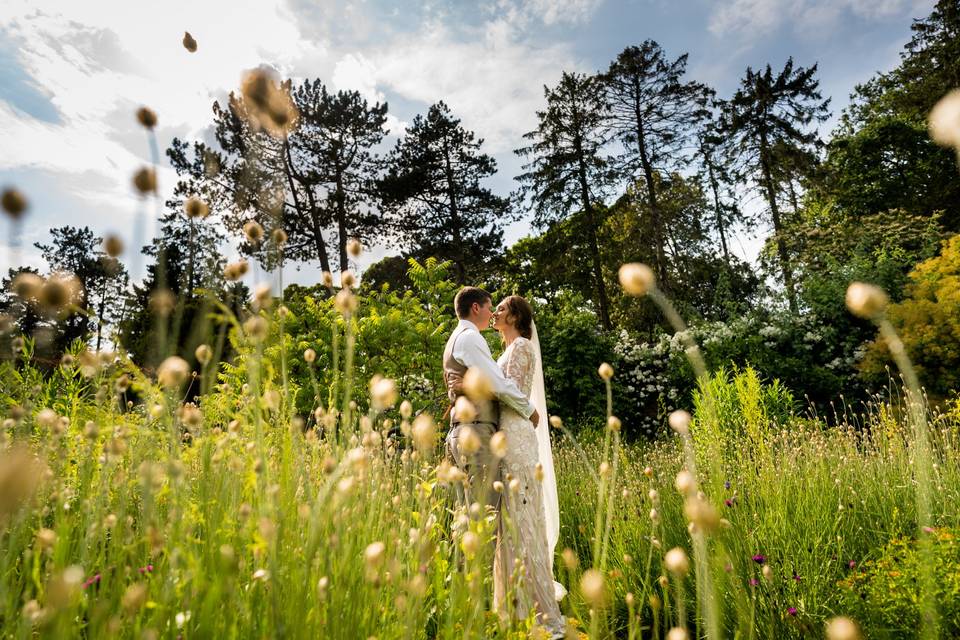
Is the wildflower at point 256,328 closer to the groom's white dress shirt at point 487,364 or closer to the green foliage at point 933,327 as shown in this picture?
the groom's white dress shirt at point 487,364

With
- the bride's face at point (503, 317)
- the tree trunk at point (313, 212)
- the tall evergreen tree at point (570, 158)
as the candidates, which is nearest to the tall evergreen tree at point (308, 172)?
the tree trunk at point (313, 212)

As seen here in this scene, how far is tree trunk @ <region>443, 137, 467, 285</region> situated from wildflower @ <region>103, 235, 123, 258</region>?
16752 millimetres

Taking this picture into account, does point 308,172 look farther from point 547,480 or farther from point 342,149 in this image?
point 547,480

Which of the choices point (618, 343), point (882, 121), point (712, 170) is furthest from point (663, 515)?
point (882, 121)

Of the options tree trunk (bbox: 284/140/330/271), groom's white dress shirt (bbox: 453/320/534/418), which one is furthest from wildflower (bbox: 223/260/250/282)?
tree trunk (bbox: 284/140/330/271)

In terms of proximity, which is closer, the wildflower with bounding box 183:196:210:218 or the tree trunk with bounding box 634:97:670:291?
the wildflower with bounding box 183:196:210:218

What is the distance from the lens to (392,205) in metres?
17.5

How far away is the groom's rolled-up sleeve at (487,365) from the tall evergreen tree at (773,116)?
55.8 feet

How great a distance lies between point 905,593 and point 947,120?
2.06m

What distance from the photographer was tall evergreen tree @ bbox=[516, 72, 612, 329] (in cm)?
1803

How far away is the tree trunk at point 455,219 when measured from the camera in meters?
18.1

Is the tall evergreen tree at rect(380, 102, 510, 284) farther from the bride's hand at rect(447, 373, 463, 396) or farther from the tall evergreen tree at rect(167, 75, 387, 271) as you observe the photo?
the bride's hand at rect(447, 373, 463, 396)

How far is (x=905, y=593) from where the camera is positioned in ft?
6.75

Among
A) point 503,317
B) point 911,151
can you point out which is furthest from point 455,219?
point 911,151
